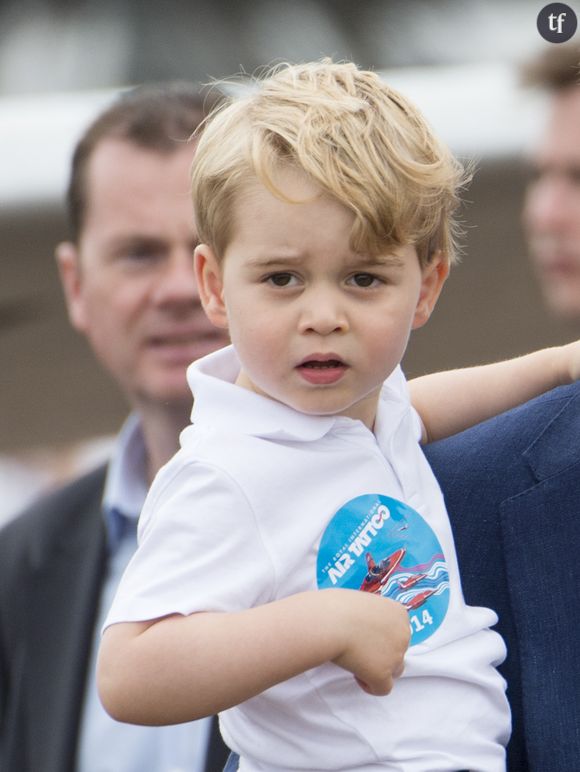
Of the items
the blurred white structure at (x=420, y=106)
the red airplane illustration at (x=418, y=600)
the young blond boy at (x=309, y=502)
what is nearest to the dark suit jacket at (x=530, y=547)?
the young blond boy at (x=309, y=502)

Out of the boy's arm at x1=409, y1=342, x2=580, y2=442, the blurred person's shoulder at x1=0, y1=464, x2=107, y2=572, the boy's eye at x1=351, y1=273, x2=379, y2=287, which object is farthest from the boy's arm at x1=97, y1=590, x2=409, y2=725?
the blurred person's shoulder at x1=0, y1=464, x2=107, y2=572

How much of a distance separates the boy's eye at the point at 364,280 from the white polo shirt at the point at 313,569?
122 mm

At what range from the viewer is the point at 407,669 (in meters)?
1.11

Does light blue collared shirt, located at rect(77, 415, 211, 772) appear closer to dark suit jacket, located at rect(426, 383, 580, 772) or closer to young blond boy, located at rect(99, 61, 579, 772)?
dark suit jacket, located at rect(426, 383, 580, 772)

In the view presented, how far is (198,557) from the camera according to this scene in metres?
1.05

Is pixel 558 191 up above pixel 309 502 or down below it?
above

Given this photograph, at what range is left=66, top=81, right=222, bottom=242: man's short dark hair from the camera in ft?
9.30

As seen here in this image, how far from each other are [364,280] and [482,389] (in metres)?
0.32

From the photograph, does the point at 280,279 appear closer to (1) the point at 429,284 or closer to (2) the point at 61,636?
(1) the point at 429,284

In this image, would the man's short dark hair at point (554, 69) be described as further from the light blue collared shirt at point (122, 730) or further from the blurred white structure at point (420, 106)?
the light blue collared shirt at point (122, 730)

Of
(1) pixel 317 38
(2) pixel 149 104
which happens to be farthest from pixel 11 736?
(1) pixel 317 38

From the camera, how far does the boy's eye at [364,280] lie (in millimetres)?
1104

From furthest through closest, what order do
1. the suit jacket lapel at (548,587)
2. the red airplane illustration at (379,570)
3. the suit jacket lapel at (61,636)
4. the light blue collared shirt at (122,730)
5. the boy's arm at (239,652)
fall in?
the suit jacket lapel at (61,636) < the light blue collared shirt at (122,730) < the suit jacket lapel at (548,587) < the red airplane illustration at (379,570) < the boy's arm at (239,652)

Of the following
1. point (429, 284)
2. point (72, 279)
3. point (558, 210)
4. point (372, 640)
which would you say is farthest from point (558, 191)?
point (372, 640)
